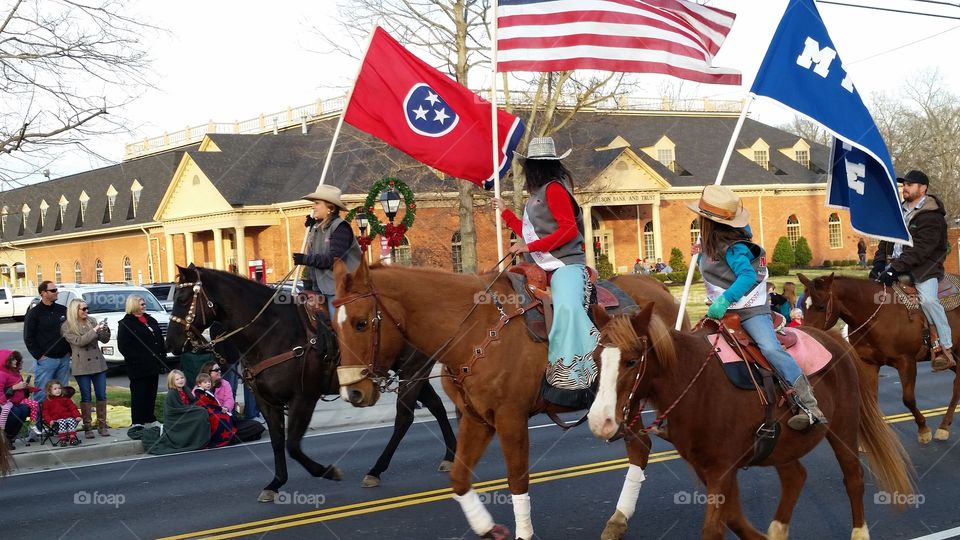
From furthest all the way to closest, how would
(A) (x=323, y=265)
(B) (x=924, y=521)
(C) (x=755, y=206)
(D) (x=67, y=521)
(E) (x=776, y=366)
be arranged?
1. (C) (x=755, y=206)
2. (A) (x=323, y=265)
3. (D) (x=67, y=521)
4. (B) (x=924, y=521)
5. (E) (x=776, y=366)

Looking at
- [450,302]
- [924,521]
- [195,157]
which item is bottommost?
[924,521]

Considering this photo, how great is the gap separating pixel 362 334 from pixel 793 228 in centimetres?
5853

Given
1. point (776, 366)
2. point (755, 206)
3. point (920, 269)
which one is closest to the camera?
point (776, 366)

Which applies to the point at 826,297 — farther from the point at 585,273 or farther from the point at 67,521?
the point at 67,521

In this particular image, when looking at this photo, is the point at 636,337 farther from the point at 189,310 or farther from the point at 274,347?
the point at 189,310

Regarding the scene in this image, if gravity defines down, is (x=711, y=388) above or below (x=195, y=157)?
below

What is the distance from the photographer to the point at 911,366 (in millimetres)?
11219

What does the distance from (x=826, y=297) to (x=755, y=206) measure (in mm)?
50685

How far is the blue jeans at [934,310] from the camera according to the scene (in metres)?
11.2

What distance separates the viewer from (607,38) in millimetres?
10547

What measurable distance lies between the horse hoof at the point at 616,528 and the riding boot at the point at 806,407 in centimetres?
163

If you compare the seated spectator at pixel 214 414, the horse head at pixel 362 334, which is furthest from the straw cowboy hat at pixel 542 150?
the seated spectator at pixel 214 414

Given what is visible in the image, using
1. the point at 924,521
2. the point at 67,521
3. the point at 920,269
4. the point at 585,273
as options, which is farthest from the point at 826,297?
the point at 67,521

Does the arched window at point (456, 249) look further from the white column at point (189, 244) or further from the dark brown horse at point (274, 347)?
the dark brown horse at point (274, 347)
